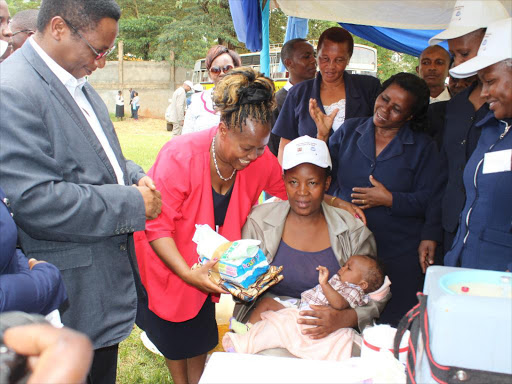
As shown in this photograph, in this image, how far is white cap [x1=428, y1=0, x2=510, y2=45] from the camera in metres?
2.54

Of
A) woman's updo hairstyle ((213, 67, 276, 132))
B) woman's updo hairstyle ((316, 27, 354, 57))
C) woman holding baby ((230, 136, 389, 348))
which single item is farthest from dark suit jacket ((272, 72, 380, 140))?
woman's updo hairstyle ((213, 67, 276, 132))

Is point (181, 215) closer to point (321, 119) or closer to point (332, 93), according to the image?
point (321, 119)

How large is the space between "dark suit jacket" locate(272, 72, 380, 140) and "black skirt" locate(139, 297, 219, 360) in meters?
1.58

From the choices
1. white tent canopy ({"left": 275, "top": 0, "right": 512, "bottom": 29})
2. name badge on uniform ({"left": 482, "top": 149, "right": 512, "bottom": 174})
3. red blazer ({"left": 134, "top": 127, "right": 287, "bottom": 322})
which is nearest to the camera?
name badge on uniform ({"left": 482, "top": 149, "right": 512, "bottom": 174})

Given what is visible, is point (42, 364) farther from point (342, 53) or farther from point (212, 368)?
point (342, 53)

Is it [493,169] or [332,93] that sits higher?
[332,93]

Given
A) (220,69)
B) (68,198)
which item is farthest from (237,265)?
(220,69)

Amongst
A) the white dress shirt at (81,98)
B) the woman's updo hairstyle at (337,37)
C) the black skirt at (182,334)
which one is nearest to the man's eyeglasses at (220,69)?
the woman's updo hairstyle at (337,37)

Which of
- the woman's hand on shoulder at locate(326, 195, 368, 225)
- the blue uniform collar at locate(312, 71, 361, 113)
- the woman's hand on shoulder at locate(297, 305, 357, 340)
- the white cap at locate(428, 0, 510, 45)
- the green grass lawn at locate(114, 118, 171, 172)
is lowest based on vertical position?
the green grass lawn at locate(114, 118, 171, 172)

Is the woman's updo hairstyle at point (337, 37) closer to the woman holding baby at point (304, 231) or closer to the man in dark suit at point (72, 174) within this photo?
the woman holding baby at point (304, 231)

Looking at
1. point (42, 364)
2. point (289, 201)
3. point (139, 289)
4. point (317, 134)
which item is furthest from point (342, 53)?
point (42, 364)

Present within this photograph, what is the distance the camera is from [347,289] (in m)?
2.32

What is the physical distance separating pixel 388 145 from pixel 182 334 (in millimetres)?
1679

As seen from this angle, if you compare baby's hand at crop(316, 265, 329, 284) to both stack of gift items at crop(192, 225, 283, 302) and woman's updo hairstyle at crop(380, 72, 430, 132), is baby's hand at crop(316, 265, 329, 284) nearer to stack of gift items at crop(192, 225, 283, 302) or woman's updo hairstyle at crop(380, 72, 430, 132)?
stack of gift items at crop(192, 225, 283, 302)
